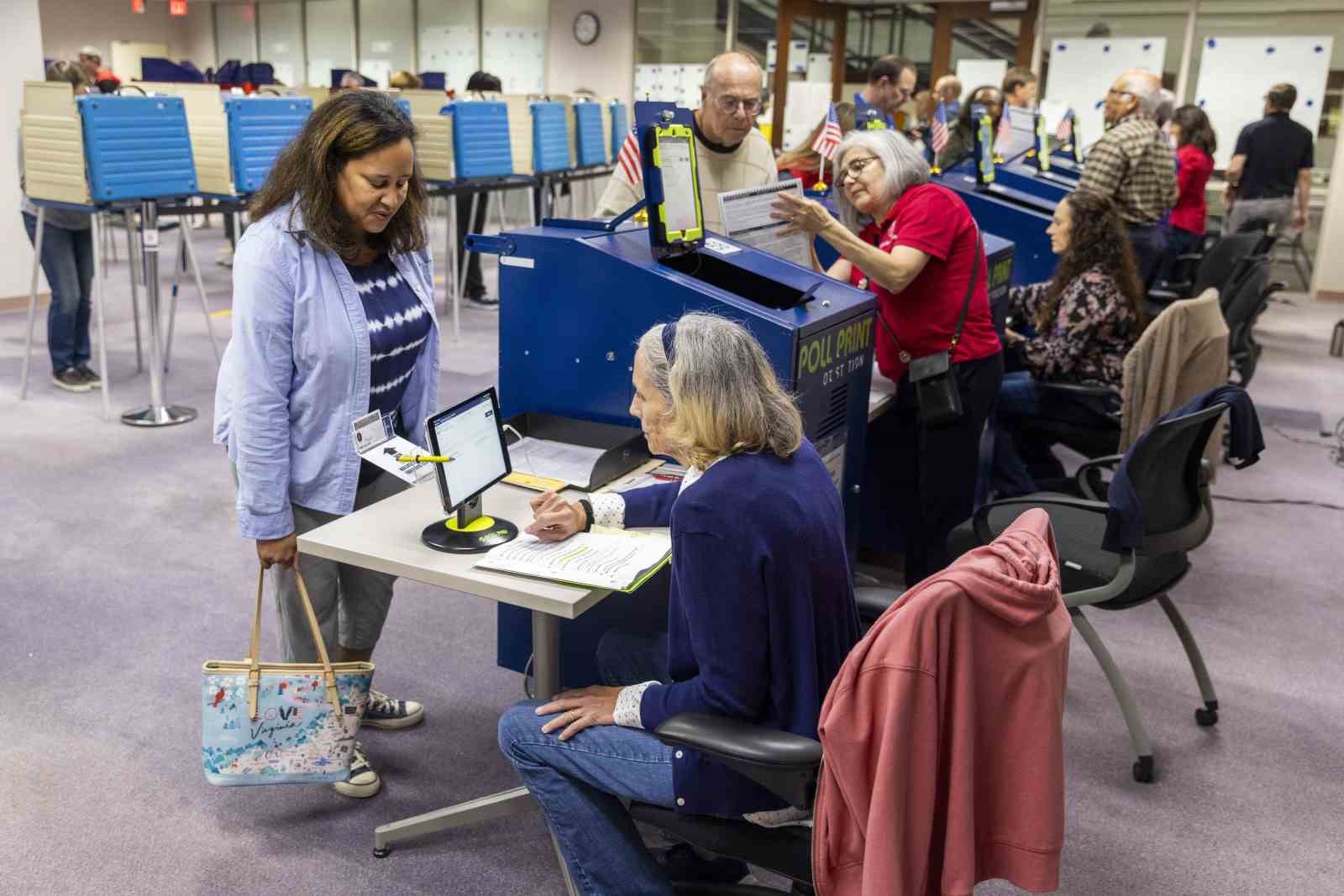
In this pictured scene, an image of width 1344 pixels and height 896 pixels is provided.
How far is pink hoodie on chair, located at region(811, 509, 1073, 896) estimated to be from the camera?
130 cm

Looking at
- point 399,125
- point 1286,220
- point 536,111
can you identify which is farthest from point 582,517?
point 1286,220

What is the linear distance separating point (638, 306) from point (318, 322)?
0.65 meters

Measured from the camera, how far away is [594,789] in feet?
5.61

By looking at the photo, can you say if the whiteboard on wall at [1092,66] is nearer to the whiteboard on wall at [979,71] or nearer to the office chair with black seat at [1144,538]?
the whiteboard on wall at [979,71]

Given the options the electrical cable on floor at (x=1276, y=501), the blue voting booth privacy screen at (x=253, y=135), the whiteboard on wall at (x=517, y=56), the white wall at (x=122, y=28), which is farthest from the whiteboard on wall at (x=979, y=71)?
the white wall at (x=122, y=28)

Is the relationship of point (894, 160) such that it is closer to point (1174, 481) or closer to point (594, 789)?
point (1174, 481)

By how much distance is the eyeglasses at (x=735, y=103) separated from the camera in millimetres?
3264

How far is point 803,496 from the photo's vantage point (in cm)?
154

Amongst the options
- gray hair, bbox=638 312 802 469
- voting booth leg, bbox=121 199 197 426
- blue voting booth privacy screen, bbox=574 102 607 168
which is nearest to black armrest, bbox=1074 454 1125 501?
gray hair, bbox=638 312 802 469

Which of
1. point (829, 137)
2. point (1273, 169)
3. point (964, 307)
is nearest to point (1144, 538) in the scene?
point (964, 307)

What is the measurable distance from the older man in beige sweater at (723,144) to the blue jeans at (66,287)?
9.98 ft

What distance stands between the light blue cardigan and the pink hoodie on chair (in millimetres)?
1125

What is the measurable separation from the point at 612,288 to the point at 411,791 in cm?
116

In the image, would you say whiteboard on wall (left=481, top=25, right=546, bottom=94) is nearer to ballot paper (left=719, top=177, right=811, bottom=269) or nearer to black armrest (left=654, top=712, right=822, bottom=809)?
ballot paper (left=719, top=177, right=811, bottom=269)
